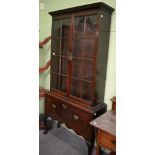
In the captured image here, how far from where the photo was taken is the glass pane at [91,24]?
1666 mm

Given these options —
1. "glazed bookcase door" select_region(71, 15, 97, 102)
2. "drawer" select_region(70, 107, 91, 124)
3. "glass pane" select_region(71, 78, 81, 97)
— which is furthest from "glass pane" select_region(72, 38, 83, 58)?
"drawer" select_region(70, 107, 91, 124)

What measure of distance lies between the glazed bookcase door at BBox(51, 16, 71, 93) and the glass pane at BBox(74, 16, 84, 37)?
0.51 ft

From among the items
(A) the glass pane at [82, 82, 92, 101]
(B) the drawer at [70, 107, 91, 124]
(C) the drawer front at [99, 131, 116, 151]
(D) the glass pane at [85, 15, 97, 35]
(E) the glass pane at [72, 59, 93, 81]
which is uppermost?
(D) the glass pane at [85, 15, 97, 35]

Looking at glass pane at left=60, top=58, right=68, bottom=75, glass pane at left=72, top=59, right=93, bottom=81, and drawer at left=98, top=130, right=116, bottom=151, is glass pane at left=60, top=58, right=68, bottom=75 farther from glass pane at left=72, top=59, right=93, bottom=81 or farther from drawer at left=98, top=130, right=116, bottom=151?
drawer at left=98, top=130, right=116, bottom=151

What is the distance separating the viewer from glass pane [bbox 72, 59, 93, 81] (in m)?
1.80

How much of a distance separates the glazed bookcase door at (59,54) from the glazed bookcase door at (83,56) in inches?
6.8

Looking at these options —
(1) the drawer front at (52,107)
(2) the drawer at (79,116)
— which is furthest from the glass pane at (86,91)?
(1) the drawer front at (52,107)

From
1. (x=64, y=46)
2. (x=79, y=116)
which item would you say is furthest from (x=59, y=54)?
(x=79, y=116)
